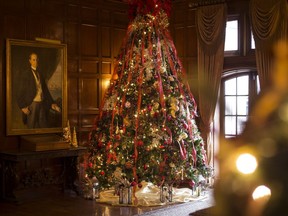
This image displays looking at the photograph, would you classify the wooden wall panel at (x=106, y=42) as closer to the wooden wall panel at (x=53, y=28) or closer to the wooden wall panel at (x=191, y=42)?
the wooden wall panel at (x=53, y=28)

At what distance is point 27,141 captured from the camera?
7.75 metres

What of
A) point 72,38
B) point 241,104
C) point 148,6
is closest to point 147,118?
point 148,6

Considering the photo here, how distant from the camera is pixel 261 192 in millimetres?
1175

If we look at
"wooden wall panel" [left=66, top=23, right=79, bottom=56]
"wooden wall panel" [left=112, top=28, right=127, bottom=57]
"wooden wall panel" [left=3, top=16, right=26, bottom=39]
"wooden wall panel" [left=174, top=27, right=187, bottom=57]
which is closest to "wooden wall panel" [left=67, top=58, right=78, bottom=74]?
"wooden wall panel" [left=66, top=23, right=79, bottom=56]

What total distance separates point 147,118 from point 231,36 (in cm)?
265

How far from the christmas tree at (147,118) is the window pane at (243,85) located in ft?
3.98

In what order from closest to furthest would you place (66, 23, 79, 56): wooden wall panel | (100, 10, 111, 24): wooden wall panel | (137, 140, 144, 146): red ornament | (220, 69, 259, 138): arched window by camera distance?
(137, 140, 144, 146): red ornament < (220, 69, 259, 138): arched window < (66, 23, 79, 56): wooden wall panel < (100, 10, 111, 24): wooden wall panel

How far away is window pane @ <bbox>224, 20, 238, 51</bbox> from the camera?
8812mm

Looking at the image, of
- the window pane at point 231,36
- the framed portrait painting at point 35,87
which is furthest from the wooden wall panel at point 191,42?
the framed portrait painting at point 35,87

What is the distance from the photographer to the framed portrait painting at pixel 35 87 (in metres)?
7.86

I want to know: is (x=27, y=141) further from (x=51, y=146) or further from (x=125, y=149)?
(x=125, y=149)

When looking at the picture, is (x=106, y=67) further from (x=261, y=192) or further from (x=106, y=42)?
(x=261, y=192)

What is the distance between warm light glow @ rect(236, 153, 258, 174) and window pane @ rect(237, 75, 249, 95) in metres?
7.66

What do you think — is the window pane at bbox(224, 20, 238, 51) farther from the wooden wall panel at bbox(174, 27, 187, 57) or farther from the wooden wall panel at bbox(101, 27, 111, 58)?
the wooden wall panel at bbox(101, 27, 111, 58)
